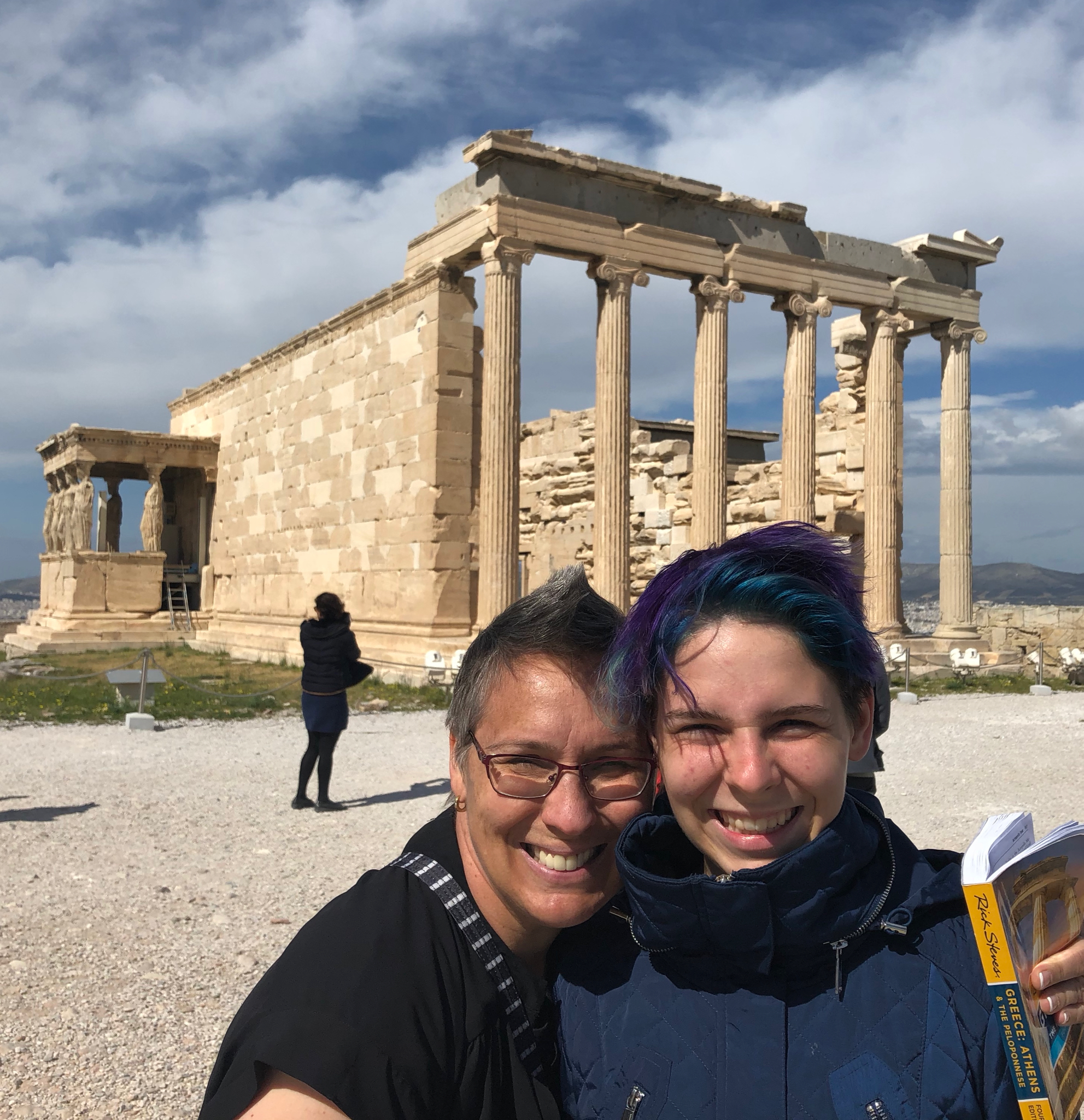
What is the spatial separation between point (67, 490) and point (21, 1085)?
24.7 m

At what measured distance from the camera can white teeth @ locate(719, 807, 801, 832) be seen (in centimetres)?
154

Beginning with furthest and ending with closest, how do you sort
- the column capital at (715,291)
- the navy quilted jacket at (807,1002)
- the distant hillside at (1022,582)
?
1. the distant hillside at (1022,582)
2. the column capital at (715,291)
3. the navy quilted jacket at (807,1002)

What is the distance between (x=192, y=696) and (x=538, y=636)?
1423cm

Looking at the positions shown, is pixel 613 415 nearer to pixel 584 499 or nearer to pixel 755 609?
pixel 584 499

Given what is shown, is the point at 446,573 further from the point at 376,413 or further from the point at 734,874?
the point at 734,874

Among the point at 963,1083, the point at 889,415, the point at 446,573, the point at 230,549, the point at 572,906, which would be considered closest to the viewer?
the point at 963,1083

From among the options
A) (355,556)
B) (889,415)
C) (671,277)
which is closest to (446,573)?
(355,556)

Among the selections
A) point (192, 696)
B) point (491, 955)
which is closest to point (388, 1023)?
point (491, 955)

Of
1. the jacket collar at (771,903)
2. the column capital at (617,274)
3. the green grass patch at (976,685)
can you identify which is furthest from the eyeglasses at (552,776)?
the column capital at (617,274)

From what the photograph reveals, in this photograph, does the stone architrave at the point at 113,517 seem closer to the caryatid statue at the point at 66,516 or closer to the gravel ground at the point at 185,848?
the caryatid statue at the point at 66,516

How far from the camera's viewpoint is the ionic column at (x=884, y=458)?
20469mm

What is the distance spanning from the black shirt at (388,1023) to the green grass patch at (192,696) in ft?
40.0

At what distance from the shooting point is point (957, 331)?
848 inches

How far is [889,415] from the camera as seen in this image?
20828mm
